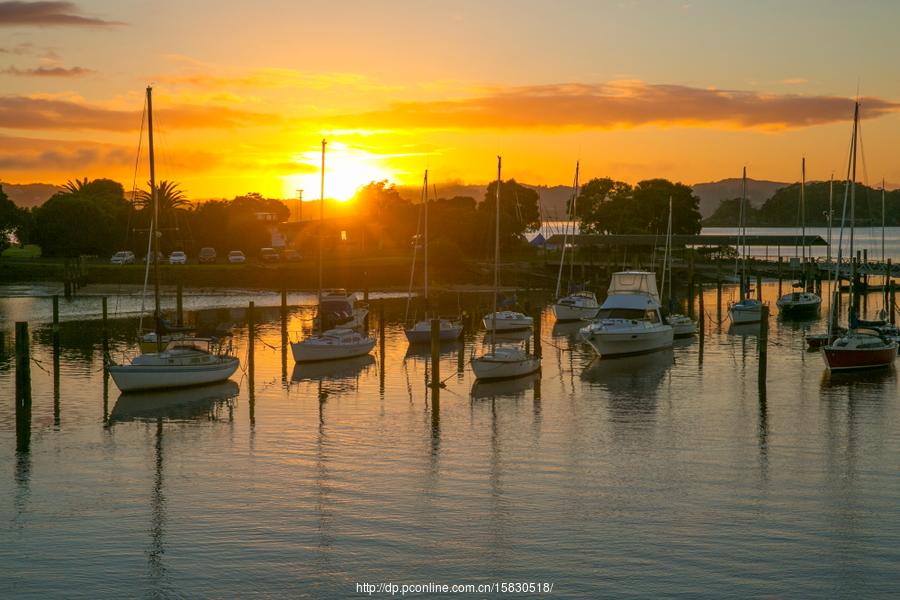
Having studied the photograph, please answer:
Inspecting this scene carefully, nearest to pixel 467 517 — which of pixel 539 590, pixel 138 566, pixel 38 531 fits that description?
pixel 539 590

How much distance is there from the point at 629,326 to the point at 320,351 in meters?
16.1

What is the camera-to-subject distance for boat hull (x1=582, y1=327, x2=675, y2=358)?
53.5 metres

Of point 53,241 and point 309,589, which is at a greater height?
point 53,241

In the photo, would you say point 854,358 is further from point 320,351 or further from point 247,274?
point 247,274

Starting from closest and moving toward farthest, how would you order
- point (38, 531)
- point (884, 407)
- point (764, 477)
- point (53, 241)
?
point (38, 531) → point (764, 477) → point (884, 407) → point (53, 241)

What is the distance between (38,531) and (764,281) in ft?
385

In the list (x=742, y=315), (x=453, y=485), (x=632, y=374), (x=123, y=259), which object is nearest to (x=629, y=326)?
(x=632, y=374)

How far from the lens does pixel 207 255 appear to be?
12456 cm

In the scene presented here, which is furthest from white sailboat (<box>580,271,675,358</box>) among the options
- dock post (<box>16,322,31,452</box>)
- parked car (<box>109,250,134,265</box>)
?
parked car (<box>109,250,134,265</box>)

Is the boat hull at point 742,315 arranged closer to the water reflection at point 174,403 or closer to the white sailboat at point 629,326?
the white sailboat at point 629,326

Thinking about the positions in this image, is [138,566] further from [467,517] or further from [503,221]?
[503,221]

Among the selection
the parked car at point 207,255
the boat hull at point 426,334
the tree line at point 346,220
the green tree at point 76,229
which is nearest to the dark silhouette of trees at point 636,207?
the tree line at point 346,220

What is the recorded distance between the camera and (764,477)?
29625 millimetres

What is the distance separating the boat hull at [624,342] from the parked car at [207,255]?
75026 mm
